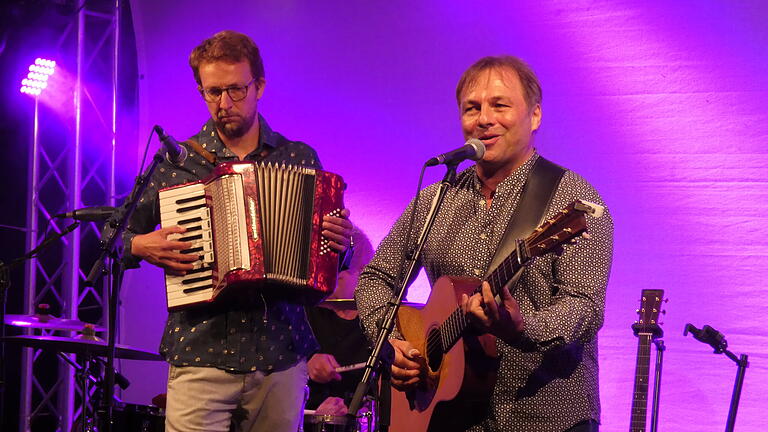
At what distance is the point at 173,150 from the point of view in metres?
3.58

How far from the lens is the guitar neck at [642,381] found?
15.3 feet

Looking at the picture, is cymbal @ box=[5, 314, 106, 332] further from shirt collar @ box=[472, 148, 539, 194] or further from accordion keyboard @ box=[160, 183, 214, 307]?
shirt collar @ box=[472, 148, 539, 194]

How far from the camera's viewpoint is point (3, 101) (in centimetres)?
671

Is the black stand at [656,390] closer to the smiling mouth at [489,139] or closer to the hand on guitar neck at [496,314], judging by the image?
the smiling mouth at [489,139]

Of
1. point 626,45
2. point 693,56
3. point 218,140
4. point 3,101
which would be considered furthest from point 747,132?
point 3,101

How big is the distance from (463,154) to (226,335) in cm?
121

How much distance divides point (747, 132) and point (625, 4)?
1.06m

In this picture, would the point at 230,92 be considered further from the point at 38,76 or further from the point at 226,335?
the point at 38,76

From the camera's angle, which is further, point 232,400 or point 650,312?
point 650,312

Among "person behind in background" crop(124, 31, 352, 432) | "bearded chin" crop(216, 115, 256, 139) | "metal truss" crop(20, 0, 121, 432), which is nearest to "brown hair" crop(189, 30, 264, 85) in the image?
"person behind in background" crop(124, 31, 352, 432)

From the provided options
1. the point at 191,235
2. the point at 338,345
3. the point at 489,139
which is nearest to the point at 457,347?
the point at 489,139

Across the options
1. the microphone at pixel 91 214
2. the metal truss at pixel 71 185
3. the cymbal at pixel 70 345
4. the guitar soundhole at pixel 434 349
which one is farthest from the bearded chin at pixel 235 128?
the metal truss at pixel 71 185

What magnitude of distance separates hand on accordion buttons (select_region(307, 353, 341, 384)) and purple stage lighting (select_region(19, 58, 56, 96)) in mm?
2861

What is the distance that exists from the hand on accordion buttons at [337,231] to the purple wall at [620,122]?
2258mm
